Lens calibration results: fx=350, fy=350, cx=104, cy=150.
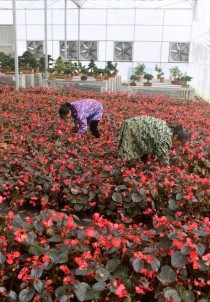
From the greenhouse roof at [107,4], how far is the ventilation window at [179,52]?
1.95m

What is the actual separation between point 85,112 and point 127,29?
15.9 metres

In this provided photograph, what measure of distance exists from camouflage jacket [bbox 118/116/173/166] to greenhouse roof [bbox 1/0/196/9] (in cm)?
1677

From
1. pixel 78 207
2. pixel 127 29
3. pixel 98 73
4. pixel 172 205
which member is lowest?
pixel 78 207

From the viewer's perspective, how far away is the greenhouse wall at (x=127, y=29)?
1927cm

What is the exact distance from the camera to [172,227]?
1.95 m

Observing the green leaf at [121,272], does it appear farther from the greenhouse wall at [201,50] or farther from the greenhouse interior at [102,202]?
the greenhouse wall at [201,50]

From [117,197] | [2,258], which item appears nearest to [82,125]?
[117,197]

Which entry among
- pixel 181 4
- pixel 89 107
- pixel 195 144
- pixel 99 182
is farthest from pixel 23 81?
pixel 181 4

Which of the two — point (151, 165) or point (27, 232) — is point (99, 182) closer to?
point (151, 165)

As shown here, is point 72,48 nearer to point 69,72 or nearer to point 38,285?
point 69,72

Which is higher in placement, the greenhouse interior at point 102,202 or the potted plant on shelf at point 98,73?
the potted plant on shelf at point 98,73

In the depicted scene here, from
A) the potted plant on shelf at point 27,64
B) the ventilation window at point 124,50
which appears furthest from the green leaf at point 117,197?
the ventilation window at point 124,50

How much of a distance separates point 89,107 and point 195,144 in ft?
5.38

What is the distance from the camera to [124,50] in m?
19.7
